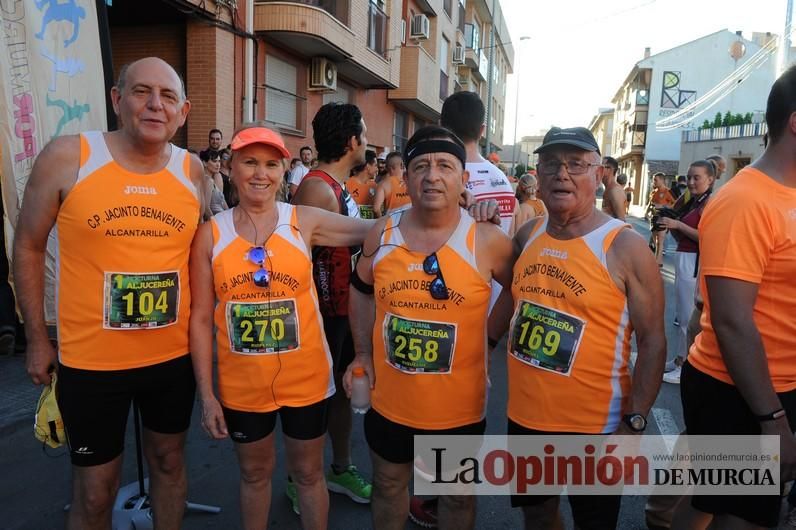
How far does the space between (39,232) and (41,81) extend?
10.3ft

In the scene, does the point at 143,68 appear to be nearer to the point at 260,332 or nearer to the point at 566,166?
the point at 260,332

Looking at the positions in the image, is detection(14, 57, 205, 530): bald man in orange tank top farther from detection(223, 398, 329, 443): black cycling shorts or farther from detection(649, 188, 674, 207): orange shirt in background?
detection(649, 188, 674, 207): orange shirt in background

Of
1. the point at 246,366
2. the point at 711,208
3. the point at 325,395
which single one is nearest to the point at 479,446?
the point at 325,395

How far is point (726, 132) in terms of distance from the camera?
30.2m

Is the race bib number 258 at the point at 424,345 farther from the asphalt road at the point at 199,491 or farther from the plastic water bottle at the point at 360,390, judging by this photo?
the asphalt road at the point at 199,491

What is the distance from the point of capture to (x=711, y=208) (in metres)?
2.06

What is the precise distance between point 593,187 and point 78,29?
4750 millimetres

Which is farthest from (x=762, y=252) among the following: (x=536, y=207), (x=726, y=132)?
(x=726, y=132)

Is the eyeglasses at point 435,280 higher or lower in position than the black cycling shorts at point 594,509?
higher

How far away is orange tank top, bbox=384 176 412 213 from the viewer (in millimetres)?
5582

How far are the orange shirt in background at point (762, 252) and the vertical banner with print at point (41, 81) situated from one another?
4.90 metres

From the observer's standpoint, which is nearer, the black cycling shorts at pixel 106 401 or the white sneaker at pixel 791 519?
the black cycling shorts at pixel 106 401

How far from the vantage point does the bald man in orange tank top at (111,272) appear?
220 cm

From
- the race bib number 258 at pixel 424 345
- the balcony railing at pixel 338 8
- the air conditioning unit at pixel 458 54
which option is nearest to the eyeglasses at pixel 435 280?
the race bib number 258 at pixel 424 345
